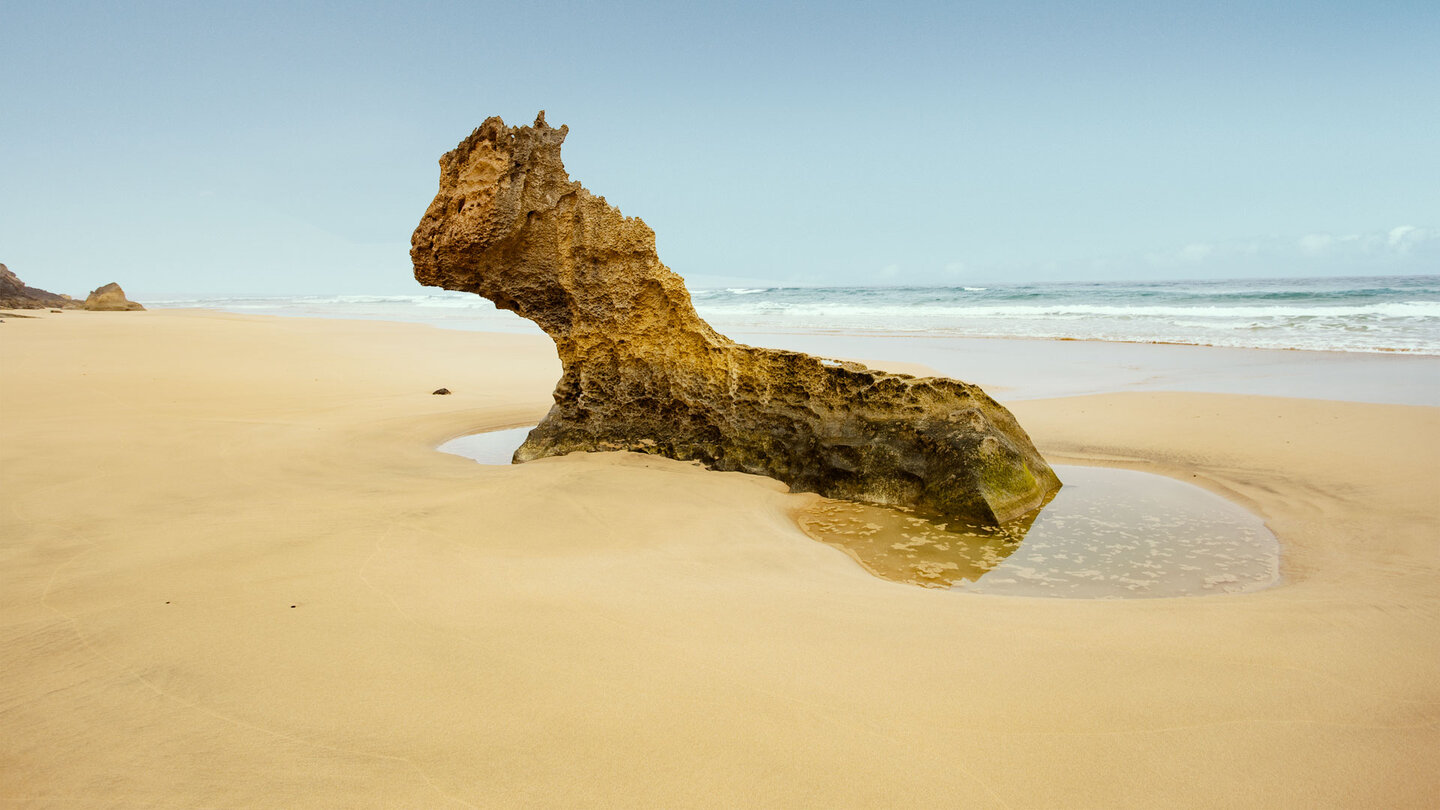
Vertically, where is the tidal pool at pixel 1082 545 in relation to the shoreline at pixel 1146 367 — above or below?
below

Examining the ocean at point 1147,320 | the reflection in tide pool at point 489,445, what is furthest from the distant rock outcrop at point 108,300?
the reflection in tide pool at point 489,445

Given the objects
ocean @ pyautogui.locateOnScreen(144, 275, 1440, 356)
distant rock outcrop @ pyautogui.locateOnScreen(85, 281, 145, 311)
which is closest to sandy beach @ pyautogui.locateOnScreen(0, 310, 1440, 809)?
ocean @ pyautogui.locateOnScreen(144, 275, 1440, 356)

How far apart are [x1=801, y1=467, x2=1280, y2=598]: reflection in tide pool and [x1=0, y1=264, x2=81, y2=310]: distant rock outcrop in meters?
27.4

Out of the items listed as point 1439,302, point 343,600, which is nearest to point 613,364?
point 343,600

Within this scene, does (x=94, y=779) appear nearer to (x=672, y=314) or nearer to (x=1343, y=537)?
(x=672, y=314)

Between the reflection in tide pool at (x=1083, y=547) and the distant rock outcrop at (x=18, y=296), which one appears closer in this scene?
the reflection in tide pool at (x=1083, y=547)

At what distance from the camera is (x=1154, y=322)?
Result: 22125mm

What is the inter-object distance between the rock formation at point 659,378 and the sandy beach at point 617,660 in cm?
94

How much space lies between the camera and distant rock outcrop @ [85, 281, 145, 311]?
87.7 feet

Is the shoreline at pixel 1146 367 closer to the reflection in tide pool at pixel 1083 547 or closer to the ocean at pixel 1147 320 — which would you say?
the ocean at pixel 1147 320

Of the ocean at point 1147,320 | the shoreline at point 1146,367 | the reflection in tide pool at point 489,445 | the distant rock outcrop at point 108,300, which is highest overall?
the distant rock outcrop at point 108,300

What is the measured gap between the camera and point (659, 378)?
566 centimetres

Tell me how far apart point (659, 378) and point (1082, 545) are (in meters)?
2.96

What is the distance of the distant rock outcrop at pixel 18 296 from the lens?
77.3ft
